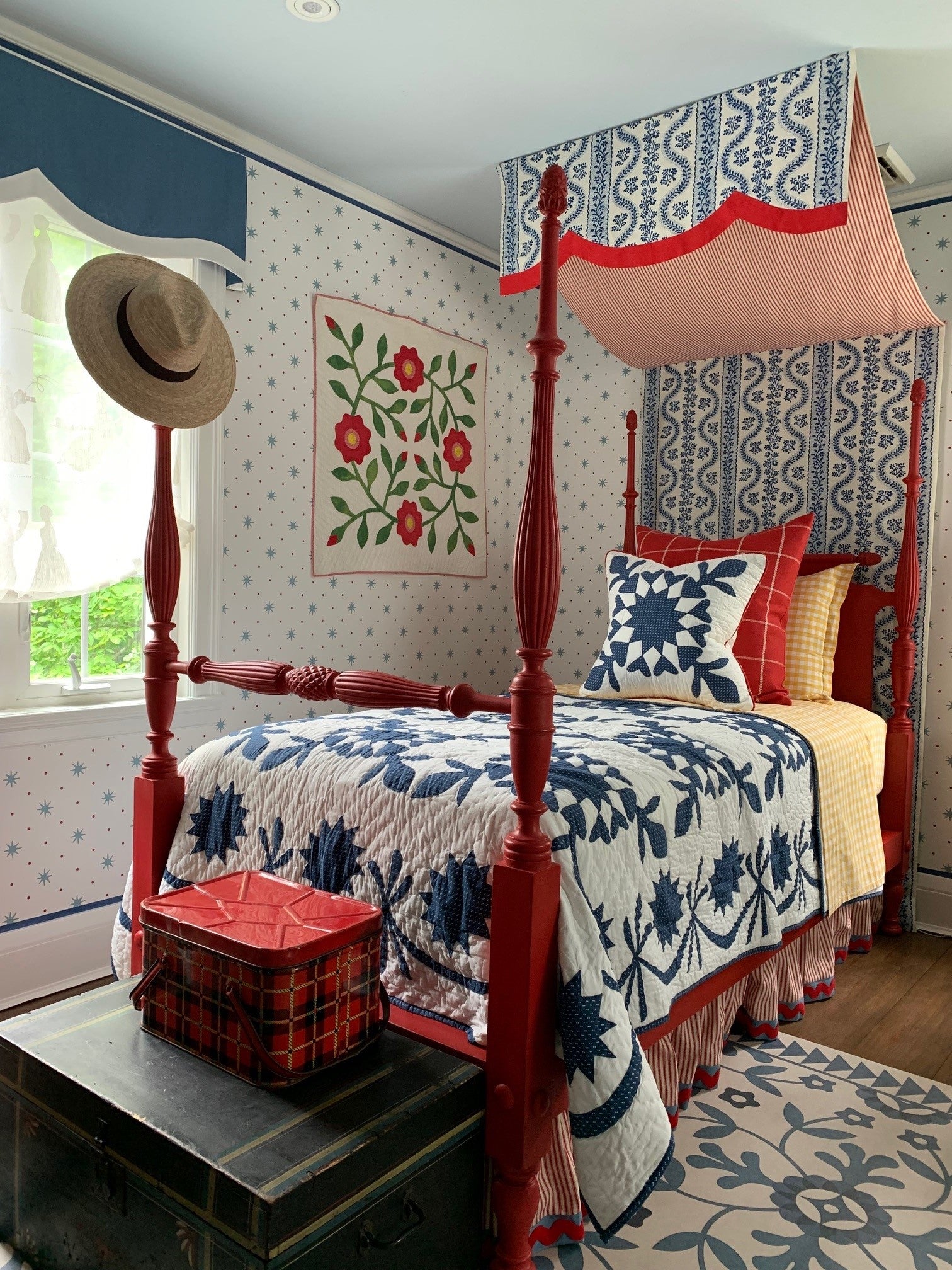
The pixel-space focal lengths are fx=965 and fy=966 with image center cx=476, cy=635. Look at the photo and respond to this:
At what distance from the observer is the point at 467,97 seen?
2795 millimetres

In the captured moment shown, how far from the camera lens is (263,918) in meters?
1.53

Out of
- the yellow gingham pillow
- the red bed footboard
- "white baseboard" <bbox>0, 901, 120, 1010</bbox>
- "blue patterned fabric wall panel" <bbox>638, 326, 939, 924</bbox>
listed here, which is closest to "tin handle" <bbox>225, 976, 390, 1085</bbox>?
the red bed footboard

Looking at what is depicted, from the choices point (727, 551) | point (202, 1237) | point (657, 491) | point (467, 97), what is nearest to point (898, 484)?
point (727, 551)

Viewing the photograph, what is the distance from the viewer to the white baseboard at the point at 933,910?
3.23 m

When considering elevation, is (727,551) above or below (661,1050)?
above

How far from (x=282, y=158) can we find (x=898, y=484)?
7.63 ft

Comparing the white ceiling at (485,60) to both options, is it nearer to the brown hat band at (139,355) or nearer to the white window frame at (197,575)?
the white window frame at (197,575)

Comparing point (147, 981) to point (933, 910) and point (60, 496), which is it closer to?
point (60, 496)

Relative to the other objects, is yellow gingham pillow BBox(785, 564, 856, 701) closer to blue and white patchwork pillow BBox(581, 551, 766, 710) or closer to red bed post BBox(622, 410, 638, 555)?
blue and white patchwork pillow BBox(581, 551, 766, 710)

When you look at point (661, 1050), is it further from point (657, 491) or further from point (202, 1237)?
point (657, 491)

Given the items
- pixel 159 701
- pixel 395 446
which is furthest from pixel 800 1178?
pixel 395 446

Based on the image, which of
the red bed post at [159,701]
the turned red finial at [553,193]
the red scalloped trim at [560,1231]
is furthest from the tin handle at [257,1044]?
the turned red finial at [553,193]

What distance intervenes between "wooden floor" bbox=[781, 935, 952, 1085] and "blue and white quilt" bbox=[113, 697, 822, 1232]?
14.1 inches

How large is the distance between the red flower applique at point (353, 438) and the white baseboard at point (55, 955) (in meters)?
1.67
